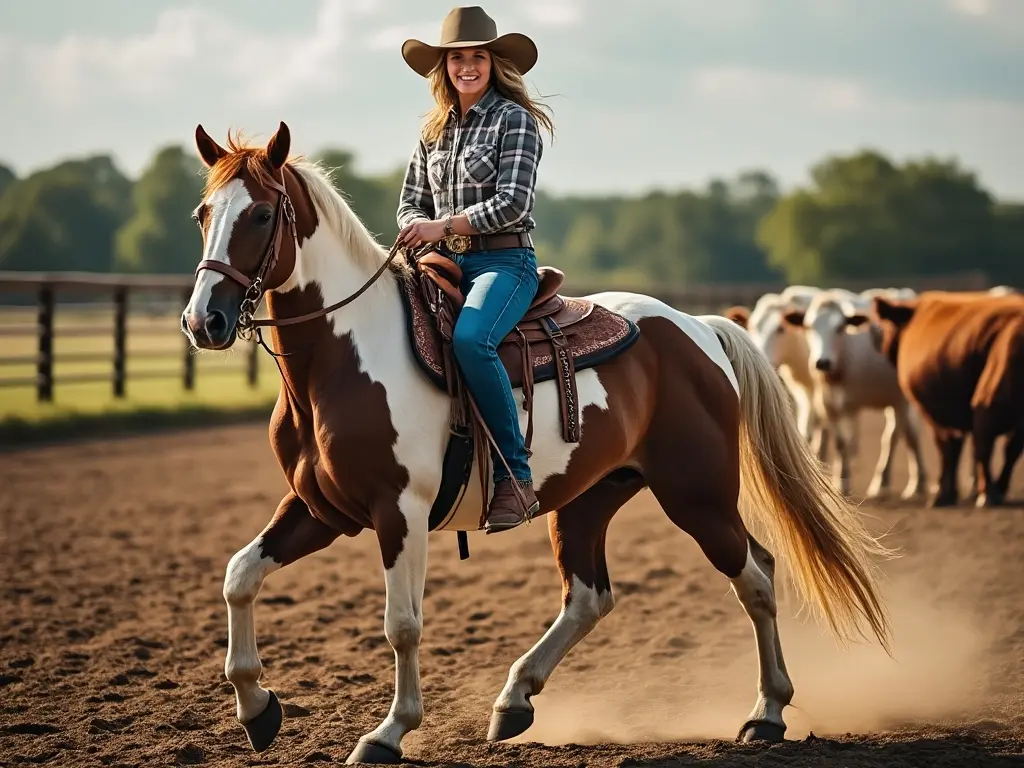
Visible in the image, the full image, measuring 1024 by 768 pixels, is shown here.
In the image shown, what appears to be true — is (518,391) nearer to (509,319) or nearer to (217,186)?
(509,319)

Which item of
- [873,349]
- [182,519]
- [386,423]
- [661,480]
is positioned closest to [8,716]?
Result: [386,423]

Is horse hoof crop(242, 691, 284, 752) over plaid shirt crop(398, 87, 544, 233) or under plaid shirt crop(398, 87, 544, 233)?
under

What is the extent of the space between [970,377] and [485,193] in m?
6.81

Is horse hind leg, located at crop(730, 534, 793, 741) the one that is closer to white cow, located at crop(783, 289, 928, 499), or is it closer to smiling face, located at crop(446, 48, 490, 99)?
smiling face, located at crop(446, 48, 490, 99)

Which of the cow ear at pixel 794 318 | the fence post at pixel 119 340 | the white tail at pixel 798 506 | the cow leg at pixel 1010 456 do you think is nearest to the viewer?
the white tail at pixel 798 506

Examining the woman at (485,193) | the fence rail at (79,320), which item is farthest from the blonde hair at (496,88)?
the fence rail at (79,320)

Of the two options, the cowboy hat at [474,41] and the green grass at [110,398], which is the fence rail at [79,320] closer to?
the green grass at [110,398]

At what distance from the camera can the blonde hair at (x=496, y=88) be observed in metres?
4.25

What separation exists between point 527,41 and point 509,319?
3.54 ft

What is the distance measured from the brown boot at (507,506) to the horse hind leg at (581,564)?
0.78 m

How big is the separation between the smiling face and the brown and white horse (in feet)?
2.19

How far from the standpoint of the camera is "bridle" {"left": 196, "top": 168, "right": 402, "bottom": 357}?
3.54m

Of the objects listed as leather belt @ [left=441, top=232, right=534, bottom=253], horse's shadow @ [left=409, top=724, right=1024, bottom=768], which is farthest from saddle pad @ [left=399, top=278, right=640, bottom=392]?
horse's shadow @ [left=409, top=724, right=1024, bottom=768]

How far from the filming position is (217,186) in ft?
11.9
